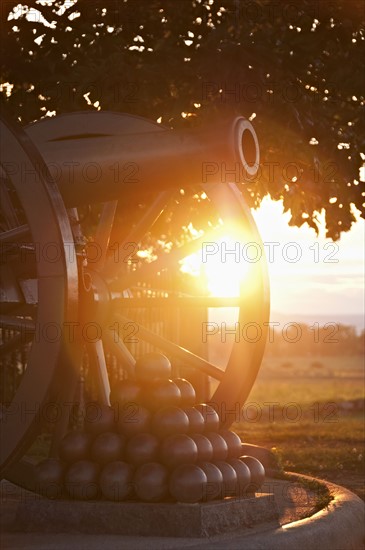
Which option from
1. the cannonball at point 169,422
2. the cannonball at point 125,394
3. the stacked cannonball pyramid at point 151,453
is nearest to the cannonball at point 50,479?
the stacked cannonball pyramid at point 151,453

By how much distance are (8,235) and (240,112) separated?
15.4ft

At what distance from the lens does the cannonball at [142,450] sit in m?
6.98

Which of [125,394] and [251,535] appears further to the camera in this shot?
[125,394]

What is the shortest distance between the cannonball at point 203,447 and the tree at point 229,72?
14.6 ft

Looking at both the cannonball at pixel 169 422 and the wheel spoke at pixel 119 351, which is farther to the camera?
the wheel spoke at pixel 119 351

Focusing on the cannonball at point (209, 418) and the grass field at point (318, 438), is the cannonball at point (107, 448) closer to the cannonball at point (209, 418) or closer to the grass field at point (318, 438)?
the cannonball at point (209, 418)

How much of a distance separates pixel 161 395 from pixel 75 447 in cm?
71

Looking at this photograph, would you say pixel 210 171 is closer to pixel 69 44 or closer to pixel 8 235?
pixel 8 235

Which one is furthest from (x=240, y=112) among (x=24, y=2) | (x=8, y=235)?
(x=8, y=235)

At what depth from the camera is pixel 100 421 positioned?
7184mm

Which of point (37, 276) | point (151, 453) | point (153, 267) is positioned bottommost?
point (151, 453)

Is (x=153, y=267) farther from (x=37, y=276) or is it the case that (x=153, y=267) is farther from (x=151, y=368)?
(x=37, y=276)

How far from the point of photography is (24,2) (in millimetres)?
12414

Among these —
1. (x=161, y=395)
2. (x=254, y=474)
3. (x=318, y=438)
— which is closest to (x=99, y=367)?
(x=161, y=395)
